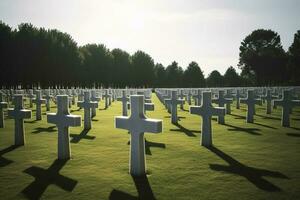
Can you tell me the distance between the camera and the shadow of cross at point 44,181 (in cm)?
457

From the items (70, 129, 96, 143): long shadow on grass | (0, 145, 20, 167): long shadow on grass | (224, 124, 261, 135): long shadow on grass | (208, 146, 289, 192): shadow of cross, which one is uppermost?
(224, 124, 261, 135): long shadow on grass

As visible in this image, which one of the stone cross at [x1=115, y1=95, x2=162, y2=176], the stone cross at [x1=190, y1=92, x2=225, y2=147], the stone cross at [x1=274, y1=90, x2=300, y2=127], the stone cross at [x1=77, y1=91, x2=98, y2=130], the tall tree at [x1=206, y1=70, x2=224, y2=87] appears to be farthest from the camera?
the tall tree at [x1=206, y1=70, x2=224, y2=87]

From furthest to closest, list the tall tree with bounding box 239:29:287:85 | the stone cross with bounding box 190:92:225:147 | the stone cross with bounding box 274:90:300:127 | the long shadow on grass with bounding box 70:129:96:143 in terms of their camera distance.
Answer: the tall tree with bounding box 239:29:287:85
the stone cross with bounding box 274:90:300:127
the long shadow on grass with bounding box 70:129:96:143
the stone cross with bounding box 190:92:225:147

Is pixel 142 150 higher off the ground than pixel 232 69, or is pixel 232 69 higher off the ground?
pixel 232 69

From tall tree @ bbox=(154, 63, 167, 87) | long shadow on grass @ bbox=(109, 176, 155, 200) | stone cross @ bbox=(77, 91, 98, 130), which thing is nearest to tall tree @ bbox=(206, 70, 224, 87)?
tall tree @ bbox=(154, 63, 167, 87)

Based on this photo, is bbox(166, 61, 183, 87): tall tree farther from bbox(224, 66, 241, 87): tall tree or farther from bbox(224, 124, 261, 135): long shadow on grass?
bbox(224, 124, 261, 135): long shadow on grass

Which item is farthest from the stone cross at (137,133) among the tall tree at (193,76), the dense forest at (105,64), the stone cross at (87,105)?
the tall tree at (193,76)

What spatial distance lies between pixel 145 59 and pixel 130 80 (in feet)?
29.0

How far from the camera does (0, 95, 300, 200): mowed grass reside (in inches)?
180

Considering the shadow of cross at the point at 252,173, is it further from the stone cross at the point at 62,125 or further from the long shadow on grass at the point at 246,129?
the long shadow on grass at the point at 246,129

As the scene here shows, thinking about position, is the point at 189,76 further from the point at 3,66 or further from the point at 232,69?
the point at 3,66

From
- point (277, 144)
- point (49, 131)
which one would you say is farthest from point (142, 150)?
point (49, 131)

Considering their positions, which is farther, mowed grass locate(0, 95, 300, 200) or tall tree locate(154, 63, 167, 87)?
tall tree locate(154, 63, 167, 87)

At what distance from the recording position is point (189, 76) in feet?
267
